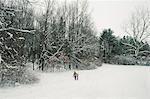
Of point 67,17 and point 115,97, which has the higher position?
point 67,17

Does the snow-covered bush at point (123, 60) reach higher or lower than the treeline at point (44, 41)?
lower

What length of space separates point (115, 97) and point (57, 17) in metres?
28.3

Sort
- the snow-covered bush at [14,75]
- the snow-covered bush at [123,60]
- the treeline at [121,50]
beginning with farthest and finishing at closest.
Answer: the treeline at [121,50], the snow-covered bush at [123,60], the snow-covered bush at [14,75]

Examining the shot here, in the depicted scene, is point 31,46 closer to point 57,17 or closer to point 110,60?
point 57,17

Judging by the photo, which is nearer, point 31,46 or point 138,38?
point 31,46

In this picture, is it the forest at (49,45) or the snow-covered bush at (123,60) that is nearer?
the forest at (49,45)

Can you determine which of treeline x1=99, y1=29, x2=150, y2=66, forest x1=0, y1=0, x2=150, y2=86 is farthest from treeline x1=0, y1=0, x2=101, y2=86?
treeline x1=99, y1=29, x2=150, y2=66

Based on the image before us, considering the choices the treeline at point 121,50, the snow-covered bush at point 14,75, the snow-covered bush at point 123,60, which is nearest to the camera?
the snow-covered bush at point 14,75

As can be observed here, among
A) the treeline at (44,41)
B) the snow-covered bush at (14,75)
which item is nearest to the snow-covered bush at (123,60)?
the treeline at (44,41)

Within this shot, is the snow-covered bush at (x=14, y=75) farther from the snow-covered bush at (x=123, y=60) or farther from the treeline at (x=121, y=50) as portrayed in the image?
the treeline at (x=121, y=50)

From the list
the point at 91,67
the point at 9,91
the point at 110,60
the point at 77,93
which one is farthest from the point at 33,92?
the point at 110,60

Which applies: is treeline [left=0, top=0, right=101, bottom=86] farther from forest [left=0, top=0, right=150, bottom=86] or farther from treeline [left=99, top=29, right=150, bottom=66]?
treeline [left=99, top=29, right=150, bottom=66]

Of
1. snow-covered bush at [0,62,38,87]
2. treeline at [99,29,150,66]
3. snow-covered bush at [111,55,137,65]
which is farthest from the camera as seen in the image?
treeline at [99,29,150,66]

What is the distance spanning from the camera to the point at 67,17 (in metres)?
44.3
